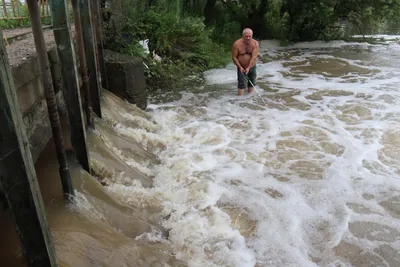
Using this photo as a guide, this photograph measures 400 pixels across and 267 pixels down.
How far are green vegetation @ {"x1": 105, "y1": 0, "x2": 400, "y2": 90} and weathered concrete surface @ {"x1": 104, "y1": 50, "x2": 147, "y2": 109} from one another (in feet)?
4.69

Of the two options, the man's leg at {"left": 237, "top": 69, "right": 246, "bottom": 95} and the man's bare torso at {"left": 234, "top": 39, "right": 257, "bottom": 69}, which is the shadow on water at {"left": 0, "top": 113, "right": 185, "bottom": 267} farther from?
the man's bare torso at {"left": 234, "top": 39, "right": 257, "bottom": 69}

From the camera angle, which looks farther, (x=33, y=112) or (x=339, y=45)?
(x=339, y=45)

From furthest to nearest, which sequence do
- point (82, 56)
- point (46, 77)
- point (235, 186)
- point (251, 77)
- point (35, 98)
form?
1. point (251, 77)
2. point (235, 186)
3. point (82, 56)
4. point (35, 98)
5. point (46, 77)

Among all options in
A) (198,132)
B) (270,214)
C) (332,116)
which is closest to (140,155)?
(198,132)

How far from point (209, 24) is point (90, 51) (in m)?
10.0

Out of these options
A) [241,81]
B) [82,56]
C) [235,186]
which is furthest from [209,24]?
[235,186]

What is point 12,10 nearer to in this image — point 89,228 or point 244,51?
point 244,51

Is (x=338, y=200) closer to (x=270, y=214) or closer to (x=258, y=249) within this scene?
(x=270, y=214)

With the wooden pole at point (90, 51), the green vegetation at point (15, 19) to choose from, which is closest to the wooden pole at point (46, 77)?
the wooden pole at point (90, 51)

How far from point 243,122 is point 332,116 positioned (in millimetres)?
1898

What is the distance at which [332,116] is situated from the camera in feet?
24.1

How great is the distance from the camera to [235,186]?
471cm

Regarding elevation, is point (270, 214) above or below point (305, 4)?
below

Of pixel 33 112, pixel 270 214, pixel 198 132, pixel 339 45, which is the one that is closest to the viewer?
pixel 33 112
